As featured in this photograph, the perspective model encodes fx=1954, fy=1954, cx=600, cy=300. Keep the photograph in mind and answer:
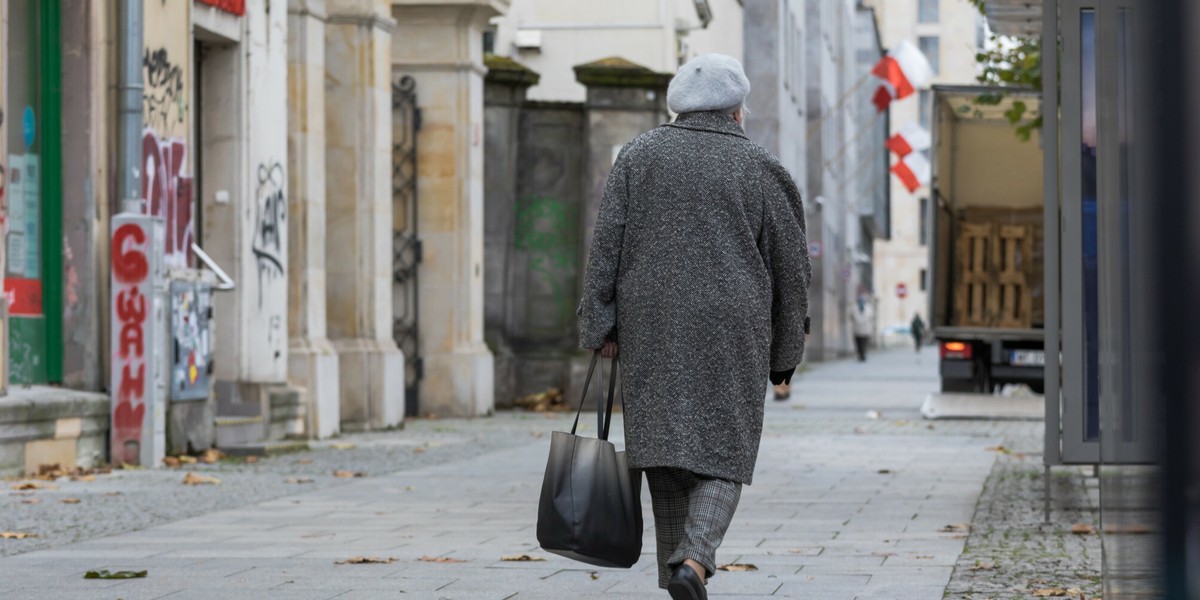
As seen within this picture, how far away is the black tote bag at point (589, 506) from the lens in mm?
5363

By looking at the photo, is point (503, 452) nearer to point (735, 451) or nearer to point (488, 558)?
point (488, 558)

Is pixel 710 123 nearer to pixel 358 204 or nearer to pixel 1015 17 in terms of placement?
pixel 1015 17

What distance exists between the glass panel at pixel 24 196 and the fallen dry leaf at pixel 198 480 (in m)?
1.52

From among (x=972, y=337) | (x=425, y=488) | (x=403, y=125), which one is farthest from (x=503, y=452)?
(x=972, y=337)

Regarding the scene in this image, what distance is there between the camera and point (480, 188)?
21.9 meters

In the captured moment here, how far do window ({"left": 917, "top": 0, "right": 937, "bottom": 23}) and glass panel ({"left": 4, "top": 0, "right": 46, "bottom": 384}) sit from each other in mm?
102053

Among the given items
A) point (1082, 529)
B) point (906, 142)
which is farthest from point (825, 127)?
point (1082, 529)

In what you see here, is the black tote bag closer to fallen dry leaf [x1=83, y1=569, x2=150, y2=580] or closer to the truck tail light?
fallen dry leaf [x1=83, y1=569, x2=150, y2=580]

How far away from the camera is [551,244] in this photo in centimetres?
2378

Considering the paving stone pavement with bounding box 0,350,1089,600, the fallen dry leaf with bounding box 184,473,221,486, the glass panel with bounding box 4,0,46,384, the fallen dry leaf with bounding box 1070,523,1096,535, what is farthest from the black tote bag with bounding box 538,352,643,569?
the glass panel with bounding box 4,0,46,384

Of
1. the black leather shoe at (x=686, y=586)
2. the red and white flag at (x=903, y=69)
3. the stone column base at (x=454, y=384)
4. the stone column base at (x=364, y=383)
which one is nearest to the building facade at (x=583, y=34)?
the stone column base at (x=454, y=384)

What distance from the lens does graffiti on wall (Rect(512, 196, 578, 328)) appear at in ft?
77.8

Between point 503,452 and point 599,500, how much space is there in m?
9.72

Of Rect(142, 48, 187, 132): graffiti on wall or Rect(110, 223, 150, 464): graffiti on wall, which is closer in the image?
Rect(110, 223, 150, 464): graffiti on wall
